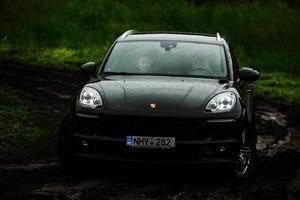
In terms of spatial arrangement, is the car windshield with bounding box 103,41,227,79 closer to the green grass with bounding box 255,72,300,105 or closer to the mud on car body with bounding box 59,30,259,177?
the mud on car body with bounding box 59,30,259,177

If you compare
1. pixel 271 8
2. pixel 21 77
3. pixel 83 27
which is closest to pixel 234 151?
pixel 21 77

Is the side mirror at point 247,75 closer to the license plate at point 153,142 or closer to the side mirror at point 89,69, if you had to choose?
the side mirror at point 89,69

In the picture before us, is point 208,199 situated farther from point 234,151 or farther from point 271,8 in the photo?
point 271,8

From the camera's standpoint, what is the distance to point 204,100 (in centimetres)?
859

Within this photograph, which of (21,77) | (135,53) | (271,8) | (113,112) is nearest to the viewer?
(113,112)

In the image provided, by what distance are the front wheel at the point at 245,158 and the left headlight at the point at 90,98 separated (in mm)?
1586

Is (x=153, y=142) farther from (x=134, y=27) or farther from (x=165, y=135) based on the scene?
(x=134, y=27)

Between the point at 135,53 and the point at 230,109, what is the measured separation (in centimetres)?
203

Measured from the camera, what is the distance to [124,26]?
29641 millimetres

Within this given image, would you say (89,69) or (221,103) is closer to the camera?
(221,103)

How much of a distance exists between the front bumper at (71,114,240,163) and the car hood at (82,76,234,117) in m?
0.10

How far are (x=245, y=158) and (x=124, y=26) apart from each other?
20.8 metres

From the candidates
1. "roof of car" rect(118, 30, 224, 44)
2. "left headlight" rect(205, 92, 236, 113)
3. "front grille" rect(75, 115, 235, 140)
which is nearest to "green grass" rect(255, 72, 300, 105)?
"roof of car" rect(118, 30, 224, 44)

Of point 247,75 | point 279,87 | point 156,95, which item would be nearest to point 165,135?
point 156,95
